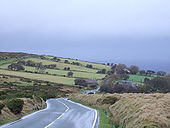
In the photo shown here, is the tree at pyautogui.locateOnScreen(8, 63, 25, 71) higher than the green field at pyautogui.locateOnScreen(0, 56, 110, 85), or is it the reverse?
the tree at pyautogui.locateOnScreen(8, 63, 25, 71)

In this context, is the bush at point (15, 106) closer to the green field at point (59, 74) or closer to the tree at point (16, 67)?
the green field at point (59, 74)

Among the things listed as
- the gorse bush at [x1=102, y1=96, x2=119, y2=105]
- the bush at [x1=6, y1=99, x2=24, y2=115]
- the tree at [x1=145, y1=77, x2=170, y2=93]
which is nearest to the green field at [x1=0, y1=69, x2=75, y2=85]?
the tree at [x1=145, y1=77, x2=170, y2=93]

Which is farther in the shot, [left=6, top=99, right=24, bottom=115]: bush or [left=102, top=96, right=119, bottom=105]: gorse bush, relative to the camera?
[left=102, top=96, right=119, bottom=105]: gorse bush

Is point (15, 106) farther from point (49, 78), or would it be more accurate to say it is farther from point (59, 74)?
point (59, 74)

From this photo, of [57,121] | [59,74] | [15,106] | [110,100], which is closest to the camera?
[57,121]

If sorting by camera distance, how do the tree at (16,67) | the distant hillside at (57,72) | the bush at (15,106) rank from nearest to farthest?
the bush at (15,106)
the distant hillside at (57,72)
the tree at (16,67)

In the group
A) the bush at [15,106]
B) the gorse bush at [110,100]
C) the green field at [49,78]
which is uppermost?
the bush at [15,106]

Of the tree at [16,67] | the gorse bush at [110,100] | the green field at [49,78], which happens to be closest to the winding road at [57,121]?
the gorse bush at [110,100]

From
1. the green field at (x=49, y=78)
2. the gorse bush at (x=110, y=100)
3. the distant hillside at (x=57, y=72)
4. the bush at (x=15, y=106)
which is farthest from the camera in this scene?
the distant hillside at (x=57, y=72)

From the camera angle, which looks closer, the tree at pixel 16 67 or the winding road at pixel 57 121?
the winding road at pixel 57 121

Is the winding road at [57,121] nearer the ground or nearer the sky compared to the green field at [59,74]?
nearer the sky

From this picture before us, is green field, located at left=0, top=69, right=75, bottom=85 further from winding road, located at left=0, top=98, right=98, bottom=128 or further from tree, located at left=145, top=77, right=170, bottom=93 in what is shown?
winding road, located at left=0, top=98, right=98, bottom=128

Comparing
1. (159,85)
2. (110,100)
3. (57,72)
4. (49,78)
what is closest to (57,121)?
(110,100)

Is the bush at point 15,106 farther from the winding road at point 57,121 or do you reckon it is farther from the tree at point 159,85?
the tree at point 159,85
